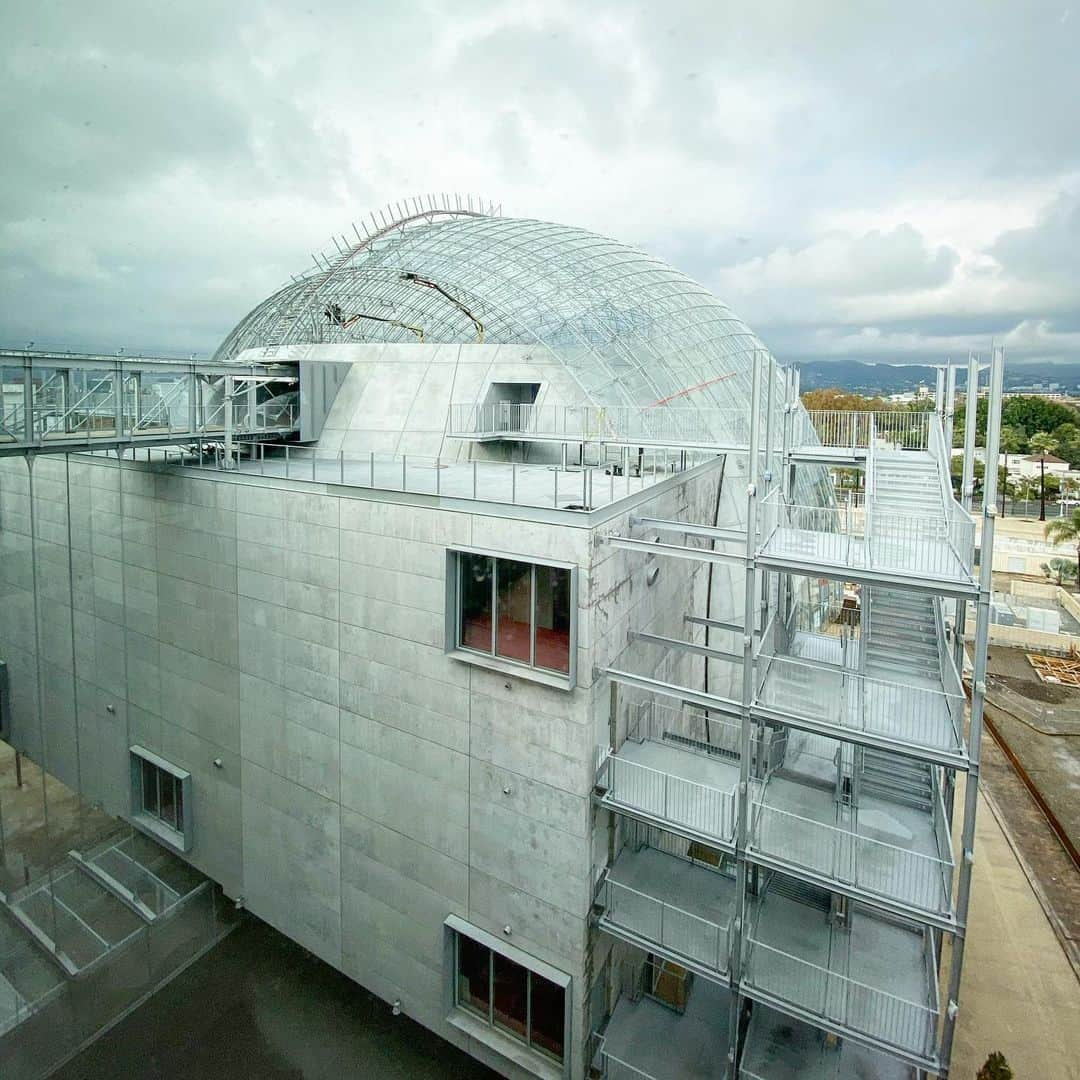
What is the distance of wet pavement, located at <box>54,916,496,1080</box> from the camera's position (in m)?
12.6

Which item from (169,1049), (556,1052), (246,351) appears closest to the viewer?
(556,1052)

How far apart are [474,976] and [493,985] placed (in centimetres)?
45

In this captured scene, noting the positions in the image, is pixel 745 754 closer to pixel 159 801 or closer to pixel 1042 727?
pixel 159 801

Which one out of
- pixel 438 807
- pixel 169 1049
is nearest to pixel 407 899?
pixel 438 807

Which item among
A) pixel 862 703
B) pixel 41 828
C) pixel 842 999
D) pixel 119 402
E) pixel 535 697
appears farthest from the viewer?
pixel 41 828

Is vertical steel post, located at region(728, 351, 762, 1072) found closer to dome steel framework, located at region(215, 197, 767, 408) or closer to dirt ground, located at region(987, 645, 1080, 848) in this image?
dome steel framework, located at region(215, 197, 767, 408)

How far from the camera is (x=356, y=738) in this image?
44.1 feet

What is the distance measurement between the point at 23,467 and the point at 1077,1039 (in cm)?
2740

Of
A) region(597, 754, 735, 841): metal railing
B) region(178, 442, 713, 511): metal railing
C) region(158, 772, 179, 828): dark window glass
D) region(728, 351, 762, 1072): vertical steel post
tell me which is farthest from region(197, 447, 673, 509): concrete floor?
region(158, 772, 179, 828): dark window glass

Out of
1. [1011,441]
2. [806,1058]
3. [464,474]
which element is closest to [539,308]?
[464,474]

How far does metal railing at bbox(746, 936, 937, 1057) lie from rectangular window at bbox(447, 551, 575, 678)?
5132mm

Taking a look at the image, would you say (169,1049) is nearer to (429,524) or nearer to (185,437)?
(429,524)

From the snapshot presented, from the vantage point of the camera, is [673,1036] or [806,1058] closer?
[806,1058]

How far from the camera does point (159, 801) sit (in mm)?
17703
